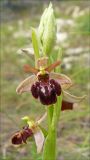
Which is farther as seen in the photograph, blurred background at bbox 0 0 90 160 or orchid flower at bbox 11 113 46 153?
blurred background at bbox 0 0 90 160

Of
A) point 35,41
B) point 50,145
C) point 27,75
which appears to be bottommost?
point 27,75

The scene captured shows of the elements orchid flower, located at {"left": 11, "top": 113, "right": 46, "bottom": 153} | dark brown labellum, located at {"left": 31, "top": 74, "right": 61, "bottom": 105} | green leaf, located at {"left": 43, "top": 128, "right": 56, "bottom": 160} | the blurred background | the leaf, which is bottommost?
the blurred background

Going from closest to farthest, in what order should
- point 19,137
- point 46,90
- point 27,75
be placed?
point 46,90 → point 19,137 → point 27,75

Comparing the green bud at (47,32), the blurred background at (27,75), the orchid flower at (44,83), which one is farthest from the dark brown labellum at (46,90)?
the blurred background at (27,75)

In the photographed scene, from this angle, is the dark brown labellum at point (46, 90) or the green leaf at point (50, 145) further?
the green leaf at point (50, 145)

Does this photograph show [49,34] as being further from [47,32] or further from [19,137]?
[19,137]

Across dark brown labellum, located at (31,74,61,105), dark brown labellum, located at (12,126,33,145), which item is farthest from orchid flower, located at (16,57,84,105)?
dark brown labellum, located at (12,126,33,145)

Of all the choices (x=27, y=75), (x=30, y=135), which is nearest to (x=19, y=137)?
(x=30, y=135)

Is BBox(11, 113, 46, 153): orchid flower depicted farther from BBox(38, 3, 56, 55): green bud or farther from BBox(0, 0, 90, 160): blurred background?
BBox(38, 3, 56, 55): green bud

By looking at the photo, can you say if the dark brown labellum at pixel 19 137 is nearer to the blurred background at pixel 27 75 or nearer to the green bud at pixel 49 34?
the blurred background at pixel 27 75
